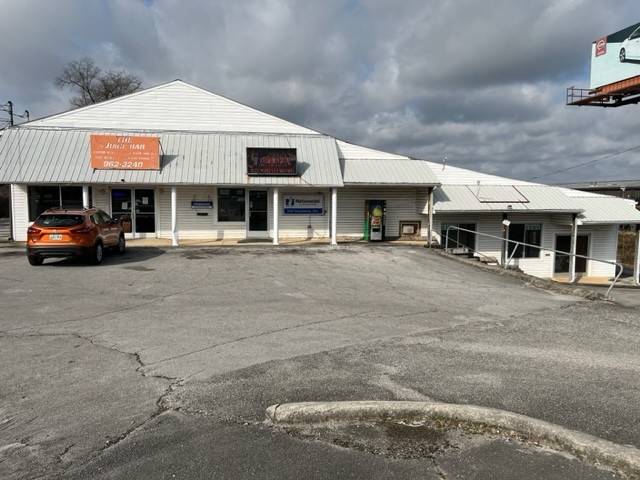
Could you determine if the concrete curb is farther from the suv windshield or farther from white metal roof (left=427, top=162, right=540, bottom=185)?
white metal roof (left=427, top=162, right=540, bottom=185)

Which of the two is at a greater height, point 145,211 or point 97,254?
point 145,211

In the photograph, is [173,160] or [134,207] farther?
[134,207]

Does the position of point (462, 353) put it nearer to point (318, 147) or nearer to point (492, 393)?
point (492, 393)

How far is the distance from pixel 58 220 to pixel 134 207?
7524mm

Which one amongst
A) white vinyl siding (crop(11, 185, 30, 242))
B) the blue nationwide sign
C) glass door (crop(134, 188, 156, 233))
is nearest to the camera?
white vinyl siding (crop(11, 185, 30, 242))

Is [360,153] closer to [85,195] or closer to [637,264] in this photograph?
[85,195]

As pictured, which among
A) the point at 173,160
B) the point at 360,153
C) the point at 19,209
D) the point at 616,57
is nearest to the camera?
the point at 173,160

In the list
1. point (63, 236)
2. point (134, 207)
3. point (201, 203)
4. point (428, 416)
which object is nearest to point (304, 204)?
point (201, 203)

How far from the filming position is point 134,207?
21016 millimetres

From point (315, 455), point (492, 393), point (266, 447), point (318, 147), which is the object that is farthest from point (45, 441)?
point (318, 147)

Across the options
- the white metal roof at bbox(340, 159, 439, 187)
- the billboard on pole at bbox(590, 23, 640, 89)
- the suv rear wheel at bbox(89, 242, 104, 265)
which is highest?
the billboard on pole at bbox(590, 23, 640, 89)

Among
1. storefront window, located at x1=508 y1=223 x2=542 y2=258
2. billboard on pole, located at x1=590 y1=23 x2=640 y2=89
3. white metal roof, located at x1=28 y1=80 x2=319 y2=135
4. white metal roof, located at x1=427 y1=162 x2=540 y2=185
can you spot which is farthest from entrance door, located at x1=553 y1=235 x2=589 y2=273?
billboard on pole, located at x1=590 y1=23 x2=640 y2=89

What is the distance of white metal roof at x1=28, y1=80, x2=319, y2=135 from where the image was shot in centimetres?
2130

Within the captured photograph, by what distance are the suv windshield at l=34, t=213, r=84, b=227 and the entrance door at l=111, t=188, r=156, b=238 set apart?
732 cm
